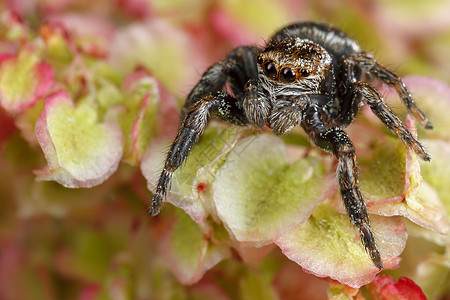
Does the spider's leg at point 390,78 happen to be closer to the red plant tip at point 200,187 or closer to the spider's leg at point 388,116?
the spider's leg at point 388,116

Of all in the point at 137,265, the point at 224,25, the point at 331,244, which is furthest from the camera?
the point at 224,25

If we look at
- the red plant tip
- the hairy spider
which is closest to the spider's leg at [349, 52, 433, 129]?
the hairy spider

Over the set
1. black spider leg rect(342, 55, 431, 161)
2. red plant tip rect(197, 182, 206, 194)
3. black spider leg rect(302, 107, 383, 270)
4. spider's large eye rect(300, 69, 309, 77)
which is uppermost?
black spider leg rect(342, 55, 431, 161)

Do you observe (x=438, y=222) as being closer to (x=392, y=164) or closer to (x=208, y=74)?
(x=392, y=164)

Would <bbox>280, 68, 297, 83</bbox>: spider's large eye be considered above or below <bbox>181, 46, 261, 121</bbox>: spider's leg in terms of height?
above

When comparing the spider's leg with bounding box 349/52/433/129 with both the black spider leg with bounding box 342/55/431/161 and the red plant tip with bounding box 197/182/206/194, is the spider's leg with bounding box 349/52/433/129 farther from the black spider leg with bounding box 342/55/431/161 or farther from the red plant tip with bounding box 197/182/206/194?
the red plant tip with bounding box 197/182/206/194

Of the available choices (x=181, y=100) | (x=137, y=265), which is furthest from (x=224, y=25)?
(x=137, y=265)
